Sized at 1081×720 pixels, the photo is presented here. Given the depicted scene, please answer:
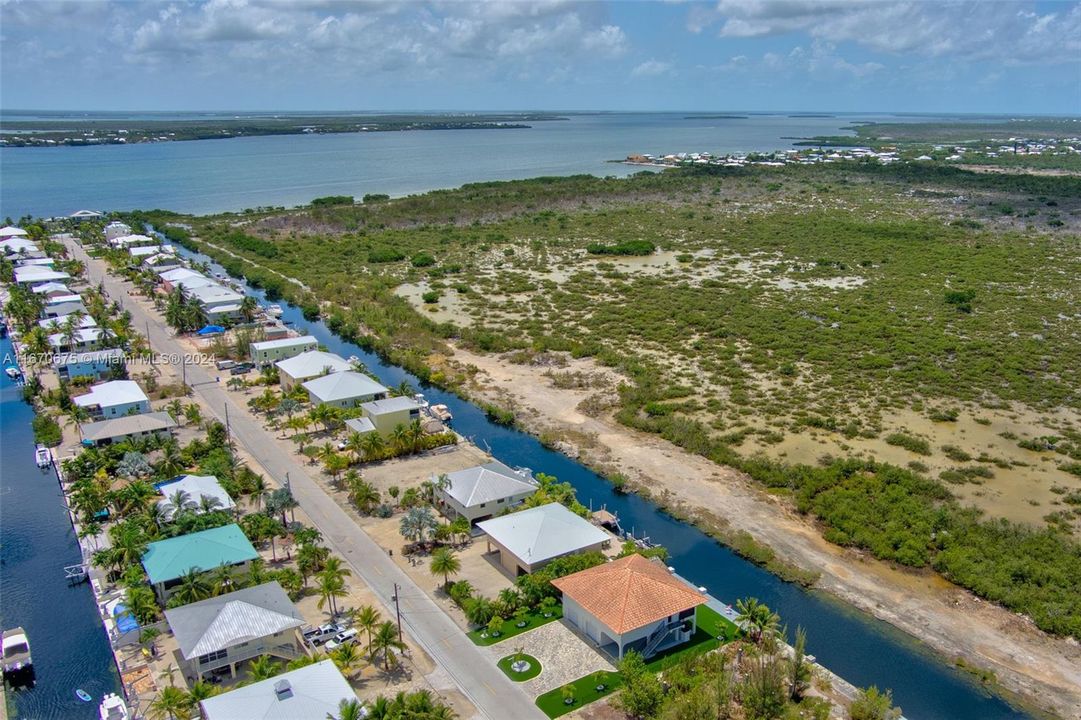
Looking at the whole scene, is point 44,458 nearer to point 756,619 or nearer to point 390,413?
point 390,413

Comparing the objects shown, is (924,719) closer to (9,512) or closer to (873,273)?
(9,512)

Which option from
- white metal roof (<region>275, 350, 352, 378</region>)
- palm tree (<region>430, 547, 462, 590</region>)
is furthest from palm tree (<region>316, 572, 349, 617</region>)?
white metal roof (<region>275, 350, 352, 378</region>)

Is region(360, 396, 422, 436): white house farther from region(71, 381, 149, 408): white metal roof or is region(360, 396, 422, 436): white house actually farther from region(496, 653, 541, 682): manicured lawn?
region(496, 653, 541, 682): manicured lawn

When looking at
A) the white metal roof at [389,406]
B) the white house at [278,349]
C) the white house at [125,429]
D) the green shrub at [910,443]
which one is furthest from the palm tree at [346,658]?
the white house at [278,349]

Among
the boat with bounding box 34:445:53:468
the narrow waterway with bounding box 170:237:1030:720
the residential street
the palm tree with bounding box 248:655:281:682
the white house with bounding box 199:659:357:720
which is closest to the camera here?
the white house with bounding box 199:659:357:720

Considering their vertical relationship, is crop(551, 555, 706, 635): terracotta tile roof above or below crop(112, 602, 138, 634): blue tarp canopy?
above

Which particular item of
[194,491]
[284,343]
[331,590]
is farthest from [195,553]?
[284,343]

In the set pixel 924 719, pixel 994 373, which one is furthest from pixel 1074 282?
pixel 924 719
